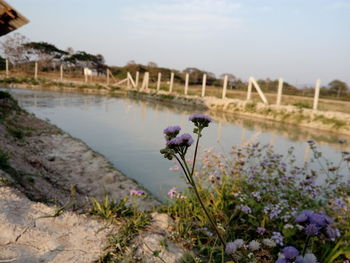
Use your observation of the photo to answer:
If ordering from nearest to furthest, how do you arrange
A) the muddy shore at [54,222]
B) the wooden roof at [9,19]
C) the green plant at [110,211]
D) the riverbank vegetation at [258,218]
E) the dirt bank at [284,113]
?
the muddy shore at [54,222] < the riverbank vegetation at [258,218] < the green plant at [110,211] < the wooden roof at [9,19] < the dirt bank at [284,113]

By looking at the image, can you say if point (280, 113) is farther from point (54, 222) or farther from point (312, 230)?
point (312, 230)

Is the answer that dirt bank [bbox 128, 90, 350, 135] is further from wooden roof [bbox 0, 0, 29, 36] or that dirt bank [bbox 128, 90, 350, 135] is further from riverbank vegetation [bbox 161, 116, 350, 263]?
wooden roof [bbox 0, 0, 29, 36]

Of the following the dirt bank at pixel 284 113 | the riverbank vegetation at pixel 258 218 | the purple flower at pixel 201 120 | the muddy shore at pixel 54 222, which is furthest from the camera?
the dirt bank at pixel 284 113

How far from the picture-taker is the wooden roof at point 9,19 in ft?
24.7

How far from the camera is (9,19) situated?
26.9 ft

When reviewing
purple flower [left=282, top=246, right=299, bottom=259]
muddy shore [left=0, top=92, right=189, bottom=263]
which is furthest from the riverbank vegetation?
purple flower [left=282, top=246, right=299, bottom=259]

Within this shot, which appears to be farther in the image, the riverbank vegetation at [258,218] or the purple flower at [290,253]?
the riverbank vegetation at [258,218]

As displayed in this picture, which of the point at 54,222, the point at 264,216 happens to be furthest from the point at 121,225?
the point at 264,216

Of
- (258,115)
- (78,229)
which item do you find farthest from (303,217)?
(258,115)

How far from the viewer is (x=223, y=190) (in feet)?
10.6

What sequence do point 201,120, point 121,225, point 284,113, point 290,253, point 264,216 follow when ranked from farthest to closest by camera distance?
1. point 284,113
2. point 264,216
3. point 121,225
4. point 201,120
5. point 290,253

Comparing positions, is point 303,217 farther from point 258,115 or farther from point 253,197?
point 258,115

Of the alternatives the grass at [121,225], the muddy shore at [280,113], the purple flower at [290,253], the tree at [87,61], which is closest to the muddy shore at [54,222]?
the grass at [121,225]

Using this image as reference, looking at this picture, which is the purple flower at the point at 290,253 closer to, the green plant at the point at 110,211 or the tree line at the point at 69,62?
the green plant at the point at 110,211
